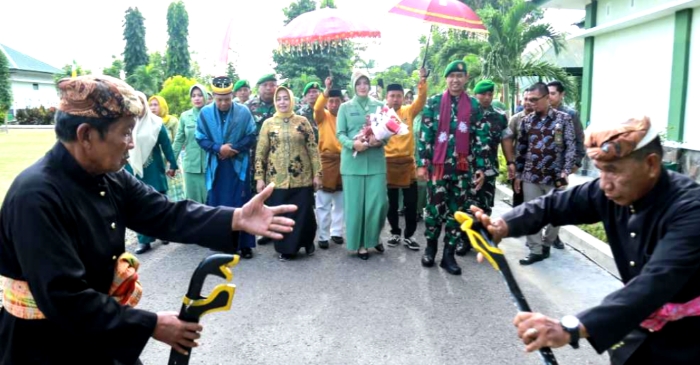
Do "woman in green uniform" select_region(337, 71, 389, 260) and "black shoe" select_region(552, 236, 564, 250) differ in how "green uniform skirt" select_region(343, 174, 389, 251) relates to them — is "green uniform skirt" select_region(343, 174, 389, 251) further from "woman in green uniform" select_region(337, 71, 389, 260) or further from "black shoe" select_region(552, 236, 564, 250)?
"black shoe" select_region(552, 236, 564, 250)

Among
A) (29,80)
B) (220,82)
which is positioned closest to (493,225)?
(220,82)

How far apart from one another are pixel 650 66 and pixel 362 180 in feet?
25.4

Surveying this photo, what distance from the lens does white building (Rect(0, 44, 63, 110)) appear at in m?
50.6

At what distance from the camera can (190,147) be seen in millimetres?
6961

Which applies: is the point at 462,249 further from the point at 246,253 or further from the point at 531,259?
the point at 246,253

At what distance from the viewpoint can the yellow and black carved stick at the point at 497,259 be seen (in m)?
1.99

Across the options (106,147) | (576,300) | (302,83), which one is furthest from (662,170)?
(302,83)

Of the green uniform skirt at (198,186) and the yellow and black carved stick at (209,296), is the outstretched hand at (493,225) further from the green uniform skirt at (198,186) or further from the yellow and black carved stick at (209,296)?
the green uniform skirt at (198,186)

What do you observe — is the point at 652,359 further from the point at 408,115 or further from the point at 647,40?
the point at 647,40

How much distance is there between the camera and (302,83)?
2500 cm

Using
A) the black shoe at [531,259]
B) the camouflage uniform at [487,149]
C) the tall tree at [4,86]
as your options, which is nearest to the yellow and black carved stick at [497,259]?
the camouflage uniform at [487,149]

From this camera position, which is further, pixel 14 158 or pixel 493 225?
pixel 14 158

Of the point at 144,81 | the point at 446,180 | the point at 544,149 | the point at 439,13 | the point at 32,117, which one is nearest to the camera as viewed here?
the point at 446,180

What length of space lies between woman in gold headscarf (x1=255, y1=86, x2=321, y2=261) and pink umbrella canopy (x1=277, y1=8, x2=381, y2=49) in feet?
3.97
